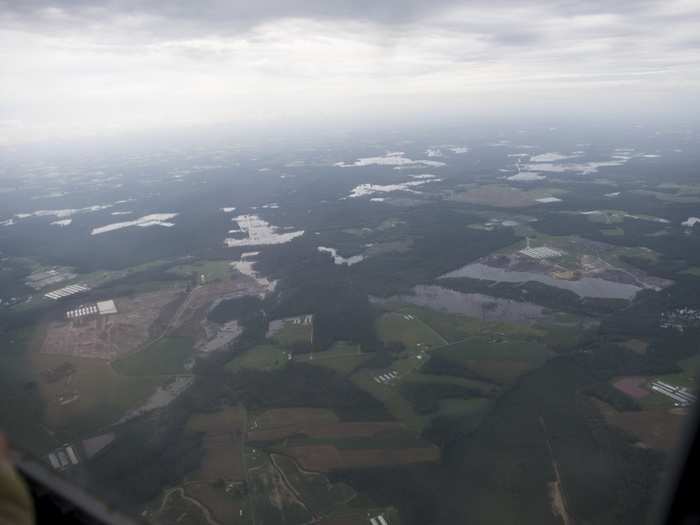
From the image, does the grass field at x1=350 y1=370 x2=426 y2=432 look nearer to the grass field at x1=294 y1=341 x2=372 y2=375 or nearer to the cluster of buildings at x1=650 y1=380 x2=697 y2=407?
the grass field at x1=294 y1=341 x2=372 y2=375

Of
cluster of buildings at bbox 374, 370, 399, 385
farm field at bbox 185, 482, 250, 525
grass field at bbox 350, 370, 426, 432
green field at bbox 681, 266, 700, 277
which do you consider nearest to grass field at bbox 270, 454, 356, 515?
farm field at bbox 185, 482, 250, 525

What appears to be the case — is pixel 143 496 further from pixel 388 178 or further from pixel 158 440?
pixel 388 178

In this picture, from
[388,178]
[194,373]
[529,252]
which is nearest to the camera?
[194,373]

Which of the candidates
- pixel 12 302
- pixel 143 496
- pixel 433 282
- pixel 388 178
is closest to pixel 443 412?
pixel 143 496

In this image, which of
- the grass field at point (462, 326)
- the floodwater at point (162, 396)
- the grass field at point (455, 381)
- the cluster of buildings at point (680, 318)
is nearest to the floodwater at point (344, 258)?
the grass field at point (462, 326)

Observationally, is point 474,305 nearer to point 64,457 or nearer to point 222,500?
point 222,500
